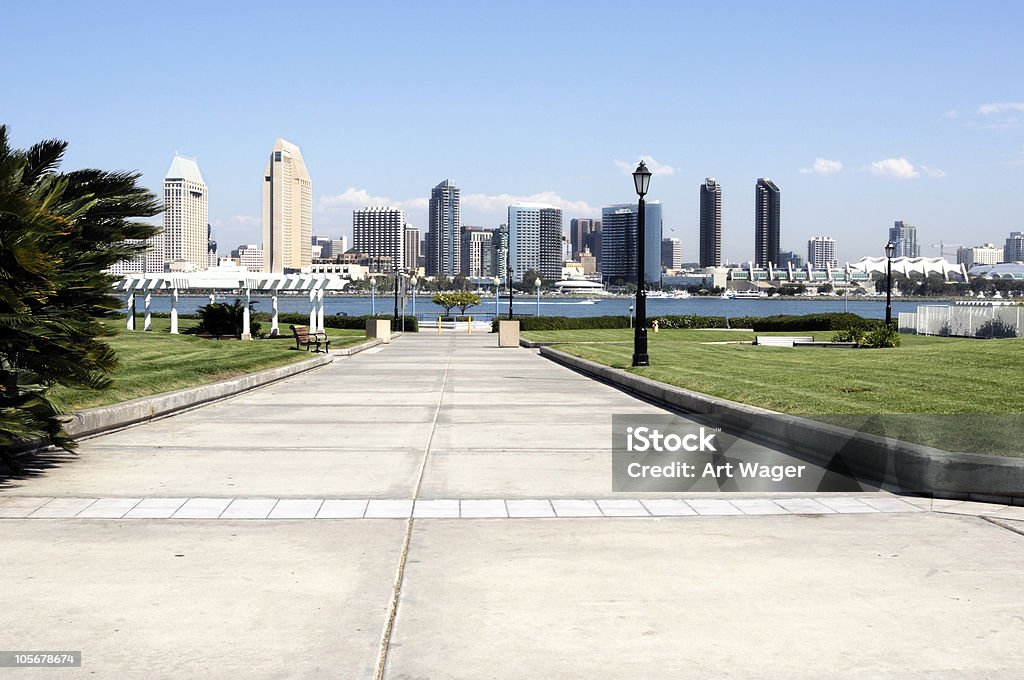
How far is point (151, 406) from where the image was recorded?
15.4 meters

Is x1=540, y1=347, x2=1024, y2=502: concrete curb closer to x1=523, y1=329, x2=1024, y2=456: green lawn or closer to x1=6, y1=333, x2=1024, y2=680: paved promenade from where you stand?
x1=6, y1=333, x2=1024, y2=680: paved promenade

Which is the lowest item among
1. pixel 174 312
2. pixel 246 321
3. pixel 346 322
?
pixel 346 322

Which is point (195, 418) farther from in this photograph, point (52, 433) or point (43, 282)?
point (43, 282)

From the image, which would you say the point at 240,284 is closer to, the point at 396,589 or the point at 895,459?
the point at 895,459

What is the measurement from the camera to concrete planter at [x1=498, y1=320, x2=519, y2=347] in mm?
43594

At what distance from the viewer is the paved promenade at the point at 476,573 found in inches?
205

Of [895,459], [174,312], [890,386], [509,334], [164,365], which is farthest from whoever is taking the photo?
[174,312]

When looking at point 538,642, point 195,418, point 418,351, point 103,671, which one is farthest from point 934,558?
point 418,351

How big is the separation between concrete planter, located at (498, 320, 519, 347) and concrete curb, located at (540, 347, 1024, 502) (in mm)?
29271

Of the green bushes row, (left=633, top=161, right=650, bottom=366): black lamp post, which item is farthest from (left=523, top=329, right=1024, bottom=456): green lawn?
the green bushes row

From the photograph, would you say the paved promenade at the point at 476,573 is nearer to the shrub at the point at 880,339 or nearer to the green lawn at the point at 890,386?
the green lawn at the point at 890,386

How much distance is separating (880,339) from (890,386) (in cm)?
2163

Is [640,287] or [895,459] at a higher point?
[640,287]

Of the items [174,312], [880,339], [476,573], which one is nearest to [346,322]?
[174,312]
